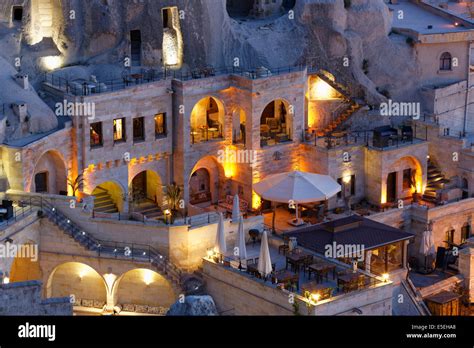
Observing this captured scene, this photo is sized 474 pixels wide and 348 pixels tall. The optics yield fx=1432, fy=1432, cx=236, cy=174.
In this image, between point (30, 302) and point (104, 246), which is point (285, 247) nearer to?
point (104, 246)

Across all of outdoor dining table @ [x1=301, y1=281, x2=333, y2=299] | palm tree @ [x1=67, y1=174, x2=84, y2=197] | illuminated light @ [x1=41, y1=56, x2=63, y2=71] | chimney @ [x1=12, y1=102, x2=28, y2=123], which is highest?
illuminated light @ [x1=41, y1=56, x2=63, y2=71]

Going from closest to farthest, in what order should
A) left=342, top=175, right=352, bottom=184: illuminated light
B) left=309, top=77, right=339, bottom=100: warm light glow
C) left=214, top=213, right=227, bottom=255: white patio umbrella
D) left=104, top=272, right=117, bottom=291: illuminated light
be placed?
left=214, top=213, right=227, bottom=255: white patio umbrella
left=104, top=272, right=117, bottom=291: illuminated light
left=342, top=175, right=352, bottom=184: illuminated light
left=309, top=77, right=339, bottom=100: warm light glow

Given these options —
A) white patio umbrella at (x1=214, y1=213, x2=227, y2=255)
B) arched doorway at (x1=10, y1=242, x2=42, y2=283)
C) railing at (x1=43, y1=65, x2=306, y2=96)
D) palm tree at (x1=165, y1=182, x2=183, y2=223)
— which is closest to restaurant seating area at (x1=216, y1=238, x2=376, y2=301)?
white patio umbrella at (x1=214, y1=213, x2=227, y2=255)

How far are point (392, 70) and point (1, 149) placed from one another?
31.9m

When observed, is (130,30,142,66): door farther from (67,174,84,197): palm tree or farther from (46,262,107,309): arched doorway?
(46,262,107,309): arched doorway

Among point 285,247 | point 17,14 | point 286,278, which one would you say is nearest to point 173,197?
point 285,247

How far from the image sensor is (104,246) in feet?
249

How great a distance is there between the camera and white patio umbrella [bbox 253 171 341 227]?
82000mm

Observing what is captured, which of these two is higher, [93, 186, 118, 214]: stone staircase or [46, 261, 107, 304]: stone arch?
[93, 186, 118, 214]: stone staircase

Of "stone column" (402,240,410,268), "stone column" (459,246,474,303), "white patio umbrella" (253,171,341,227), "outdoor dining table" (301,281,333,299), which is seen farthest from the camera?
"stone column" (459,246,474,303)

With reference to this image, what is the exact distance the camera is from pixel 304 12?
92.9 m

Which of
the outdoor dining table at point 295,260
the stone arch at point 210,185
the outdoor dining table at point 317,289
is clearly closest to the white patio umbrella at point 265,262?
the outdoor dining table at point 317,289

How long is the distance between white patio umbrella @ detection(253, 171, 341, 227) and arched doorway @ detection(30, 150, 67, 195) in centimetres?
1166

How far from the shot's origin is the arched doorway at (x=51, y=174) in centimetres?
7875
